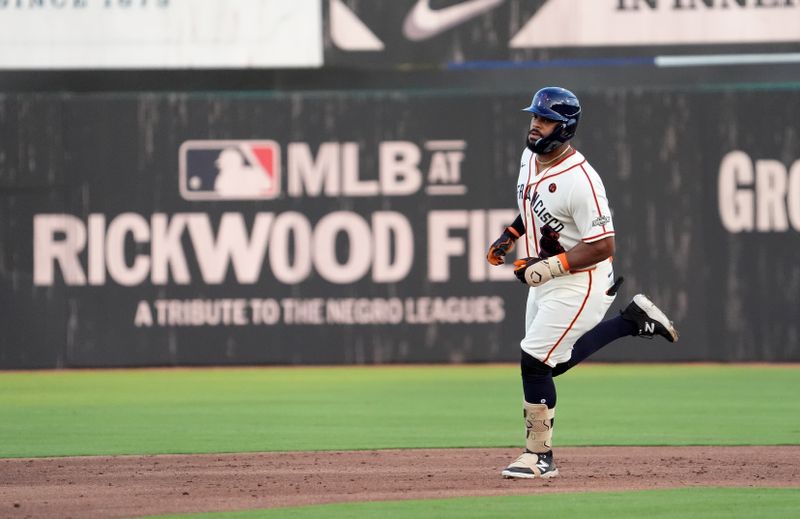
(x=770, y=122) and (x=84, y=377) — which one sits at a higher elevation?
(x=770, y=122)

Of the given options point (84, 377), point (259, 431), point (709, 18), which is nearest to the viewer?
point (259, 431)

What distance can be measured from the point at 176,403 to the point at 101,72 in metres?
6.71

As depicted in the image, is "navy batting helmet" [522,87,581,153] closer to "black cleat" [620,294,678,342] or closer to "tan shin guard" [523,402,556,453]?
"black cleat" [620,294,678,342]

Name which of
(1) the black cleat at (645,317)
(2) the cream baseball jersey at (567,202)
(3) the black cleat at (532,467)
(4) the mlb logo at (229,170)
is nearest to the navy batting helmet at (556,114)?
(2) the cream baseball jersey at (567,202)

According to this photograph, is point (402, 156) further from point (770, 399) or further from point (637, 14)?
point (770, 399)

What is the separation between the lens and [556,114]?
8352 mm

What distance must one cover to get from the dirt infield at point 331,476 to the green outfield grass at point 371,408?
579mm

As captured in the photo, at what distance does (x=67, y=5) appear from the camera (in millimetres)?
17375

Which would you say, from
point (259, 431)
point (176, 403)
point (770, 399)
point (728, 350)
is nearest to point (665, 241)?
point (728, 350)

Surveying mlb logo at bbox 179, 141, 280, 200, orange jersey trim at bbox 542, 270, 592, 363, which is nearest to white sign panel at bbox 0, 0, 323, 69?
mlb logo at bbox 179, 141, 280, 200

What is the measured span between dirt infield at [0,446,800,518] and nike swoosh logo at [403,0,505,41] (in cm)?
845

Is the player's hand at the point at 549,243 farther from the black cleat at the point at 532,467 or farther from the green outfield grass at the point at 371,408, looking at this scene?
the green outfield grass at the point at 371,408

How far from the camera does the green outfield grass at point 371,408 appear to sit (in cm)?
1046

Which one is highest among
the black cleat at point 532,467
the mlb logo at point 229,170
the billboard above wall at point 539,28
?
the billboard above wall at point 539,28
